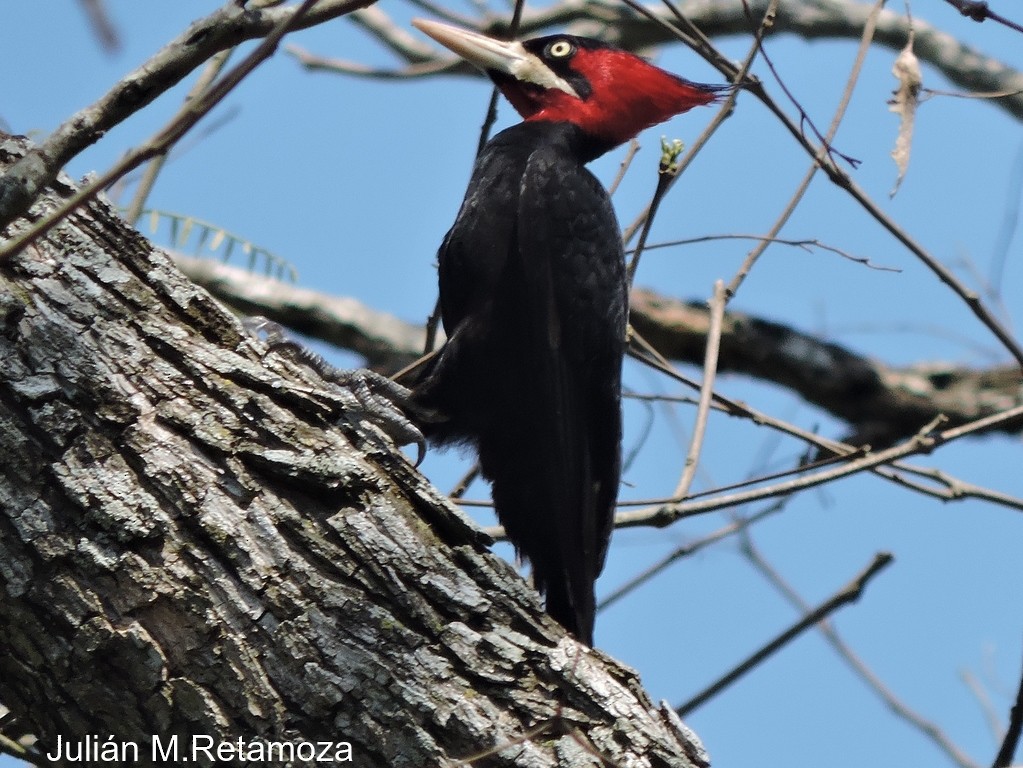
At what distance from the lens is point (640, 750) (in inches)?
97.5

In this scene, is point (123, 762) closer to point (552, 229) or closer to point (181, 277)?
point (181, 277)

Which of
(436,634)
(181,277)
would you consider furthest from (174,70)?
(436,634)

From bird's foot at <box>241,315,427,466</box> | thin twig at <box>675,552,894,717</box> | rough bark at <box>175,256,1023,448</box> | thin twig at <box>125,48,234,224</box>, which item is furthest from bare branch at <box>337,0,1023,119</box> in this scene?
thin twig at <box>675,552,894,717</box>

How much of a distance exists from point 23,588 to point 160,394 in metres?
0.47

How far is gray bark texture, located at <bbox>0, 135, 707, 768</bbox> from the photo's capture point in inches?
89.7

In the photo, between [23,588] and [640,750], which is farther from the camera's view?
[640,750]

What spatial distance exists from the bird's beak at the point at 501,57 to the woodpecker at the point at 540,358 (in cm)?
16

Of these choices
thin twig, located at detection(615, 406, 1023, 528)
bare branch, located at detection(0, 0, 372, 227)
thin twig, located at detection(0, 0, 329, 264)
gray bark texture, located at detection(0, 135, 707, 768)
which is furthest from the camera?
thin twig, located at detection(615, 406, 1023, 528)

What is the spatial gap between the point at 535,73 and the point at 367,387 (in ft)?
5.49

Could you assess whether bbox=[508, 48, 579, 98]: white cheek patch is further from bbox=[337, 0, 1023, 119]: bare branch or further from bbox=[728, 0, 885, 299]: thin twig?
bbox=[337, 0, 1023, 119]: bare branch

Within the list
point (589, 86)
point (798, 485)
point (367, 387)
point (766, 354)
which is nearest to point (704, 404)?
point (798, 485)

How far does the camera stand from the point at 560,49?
15.3ft

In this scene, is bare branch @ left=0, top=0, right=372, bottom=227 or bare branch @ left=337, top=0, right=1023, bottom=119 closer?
bare branch @ left=0, top=0, right=372, bottom=227

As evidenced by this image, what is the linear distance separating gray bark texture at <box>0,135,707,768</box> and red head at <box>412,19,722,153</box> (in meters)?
2.29
